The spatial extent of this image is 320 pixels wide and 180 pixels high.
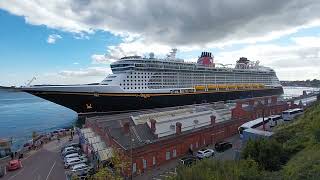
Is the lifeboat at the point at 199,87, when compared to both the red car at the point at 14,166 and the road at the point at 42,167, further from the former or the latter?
the red car at the point at 14,166

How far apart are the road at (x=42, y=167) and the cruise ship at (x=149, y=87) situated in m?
27.4

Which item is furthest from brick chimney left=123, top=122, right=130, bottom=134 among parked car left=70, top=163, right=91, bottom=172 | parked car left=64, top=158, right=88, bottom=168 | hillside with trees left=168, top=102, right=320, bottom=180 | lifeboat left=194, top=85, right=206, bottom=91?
lifeboat left=194, top=85, right=206, bottom=91

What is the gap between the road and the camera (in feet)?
91.0

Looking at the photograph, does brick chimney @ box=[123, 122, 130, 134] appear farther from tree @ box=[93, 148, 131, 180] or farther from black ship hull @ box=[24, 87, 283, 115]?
black ship hull @ box=[24, 87, 283, 115]

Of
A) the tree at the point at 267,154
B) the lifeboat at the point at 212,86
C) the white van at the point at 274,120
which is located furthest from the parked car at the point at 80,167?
the lifeboat at the point at 212,86

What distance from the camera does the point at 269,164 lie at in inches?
842

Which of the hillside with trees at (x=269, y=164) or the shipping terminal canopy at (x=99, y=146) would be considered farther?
the shipping terminal canopy at (x=99, y=146)

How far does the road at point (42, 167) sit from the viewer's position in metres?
27.8

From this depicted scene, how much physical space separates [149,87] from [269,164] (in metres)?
52.5

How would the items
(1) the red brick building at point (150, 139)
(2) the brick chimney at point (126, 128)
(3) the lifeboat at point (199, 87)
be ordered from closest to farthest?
(1) the red brick building at point (150, 139), (2) the brick chimney at point (126, 128), (3) the lifeboat at point (199, 87)

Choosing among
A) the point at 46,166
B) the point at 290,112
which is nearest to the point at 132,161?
the point at 46,166

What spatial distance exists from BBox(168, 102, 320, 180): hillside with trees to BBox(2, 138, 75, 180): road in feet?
52.3

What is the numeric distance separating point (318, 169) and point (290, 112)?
34395 millimetres

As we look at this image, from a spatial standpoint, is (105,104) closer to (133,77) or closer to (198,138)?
(133,77)
